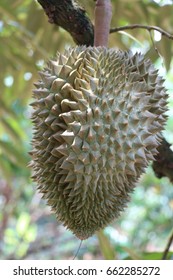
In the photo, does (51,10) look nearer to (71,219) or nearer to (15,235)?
(71,219)

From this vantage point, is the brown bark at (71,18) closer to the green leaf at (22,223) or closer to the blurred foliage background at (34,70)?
the blurred foliage background at (34,70)

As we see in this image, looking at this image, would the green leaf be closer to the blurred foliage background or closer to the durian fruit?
the blurred foliage background

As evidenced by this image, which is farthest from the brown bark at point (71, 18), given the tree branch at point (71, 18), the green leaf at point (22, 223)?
the green leaf at point (22, 223)

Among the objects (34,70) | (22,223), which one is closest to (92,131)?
(34,70)

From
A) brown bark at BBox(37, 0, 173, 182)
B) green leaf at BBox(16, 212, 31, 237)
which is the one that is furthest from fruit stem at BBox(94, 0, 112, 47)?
green leaf at BBox(16, 212, 31, 237)

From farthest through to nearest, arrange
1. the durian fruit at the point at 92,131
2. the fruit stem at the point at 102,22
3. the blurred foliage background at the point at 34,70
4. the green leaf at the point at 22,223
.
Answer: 1. the green leaf at the point at 22,223
2. the blurred foliage background at the point at 34,70
3. the fruit stem at the point at 102,22
4. the durian fruit at the point at 92,131
